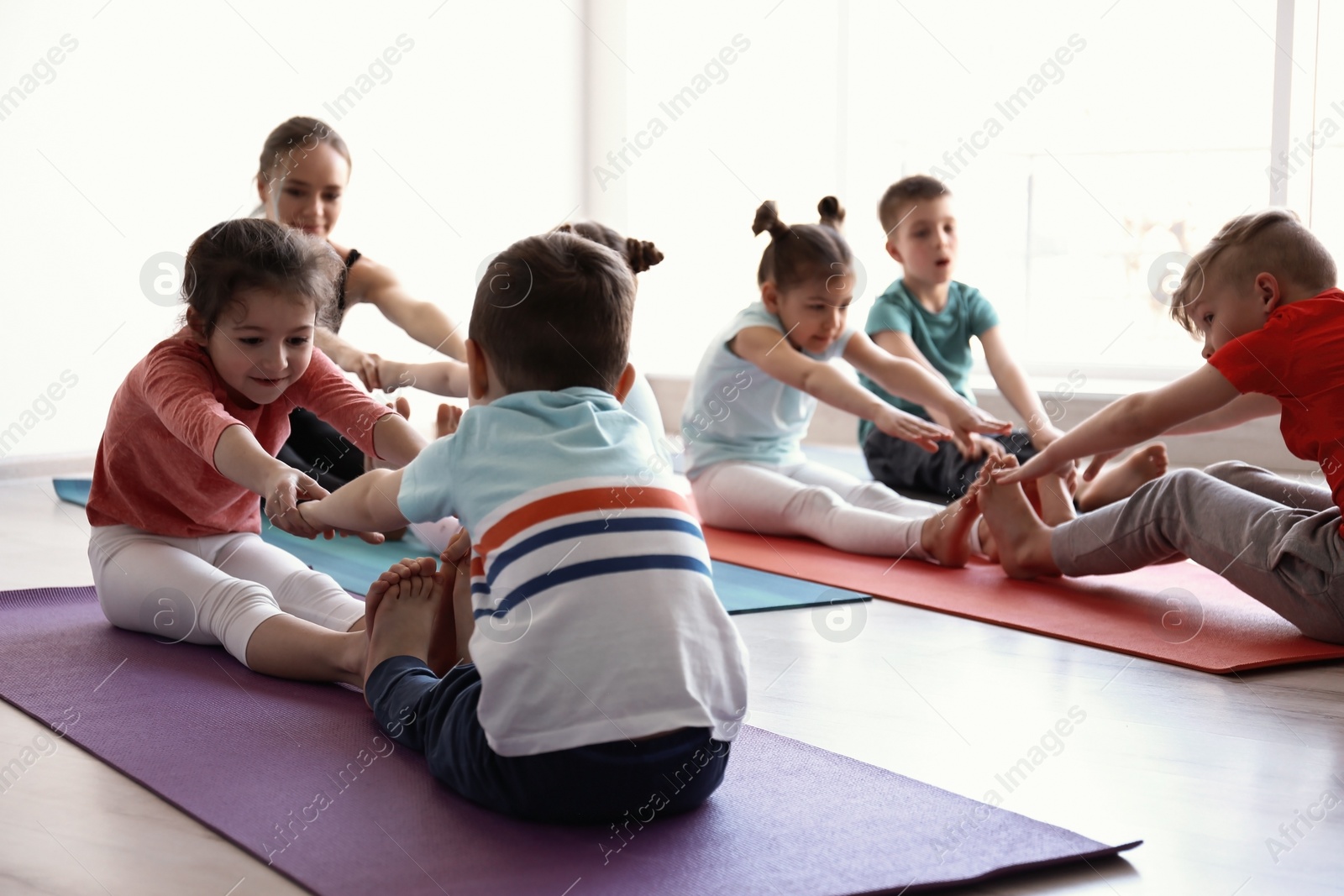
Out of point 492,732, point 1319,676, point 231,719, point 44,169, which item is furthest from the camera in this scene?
point 44,169

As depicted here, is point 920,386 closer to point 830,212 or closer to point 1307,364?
point 830,212

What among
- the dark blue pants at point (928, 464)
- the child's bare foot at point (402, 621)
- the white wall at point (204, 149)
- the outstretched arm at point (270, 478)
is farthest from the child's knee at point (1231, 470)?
the white wall at point (204, 149)

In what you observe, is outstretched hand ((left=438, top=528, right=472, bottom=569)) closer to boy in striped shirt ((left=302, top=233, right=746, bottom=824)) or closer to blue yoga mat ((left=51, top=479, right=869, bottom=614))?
boy in striped shirt ((left=302, top=233, right=746, bottom=824))

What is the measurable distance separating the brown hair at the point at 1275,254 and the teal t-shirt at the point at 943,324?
1.23 m

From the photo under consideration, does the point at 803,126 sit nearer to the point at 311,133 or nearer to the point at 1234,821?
the point at 311,133

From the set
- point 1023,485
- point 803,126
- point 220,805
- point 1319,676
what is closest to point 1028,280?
point 803,126

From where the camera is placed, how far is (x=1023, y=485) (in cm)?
242

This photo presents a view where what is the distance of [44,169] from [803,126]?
102 inches

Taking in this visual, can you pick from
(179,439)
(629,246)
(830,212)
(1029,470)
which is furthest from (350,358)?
(1029,470)

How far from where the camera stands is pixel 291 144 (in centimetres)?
256

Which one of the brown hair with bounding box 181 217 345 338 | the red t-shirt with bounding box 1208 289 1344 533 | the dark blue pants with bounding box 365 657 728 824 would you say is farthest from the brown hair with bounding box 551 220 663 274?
the dark blue pants with bounding box 365 657 728 824

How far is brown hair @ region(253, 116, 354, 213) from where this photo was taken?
255 cm

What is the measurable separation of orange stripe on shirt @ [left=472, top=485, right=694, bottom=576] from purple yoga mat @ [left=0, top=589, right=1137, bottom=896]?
25 centimetres

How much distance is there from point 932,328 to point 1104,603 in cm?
113
